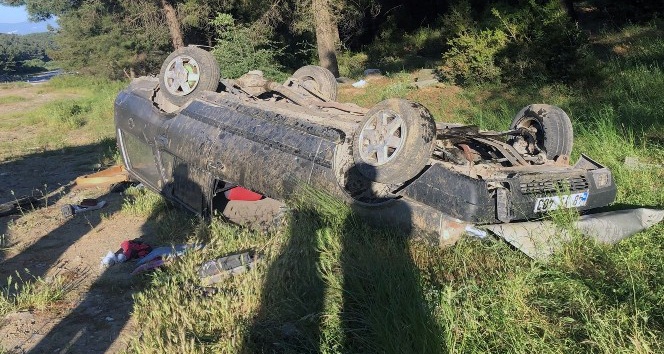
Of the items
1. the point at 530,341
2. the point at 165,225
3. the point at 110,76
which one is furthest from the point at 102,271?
the point at 110,76

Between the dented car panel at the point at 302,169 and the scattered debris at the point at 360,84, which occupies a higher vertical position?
the dented car panel at the point at 302,169

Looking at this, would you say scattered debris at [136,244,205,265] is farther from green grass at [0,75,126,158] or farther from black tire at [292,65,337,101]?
green grass at [0,75,126,158]

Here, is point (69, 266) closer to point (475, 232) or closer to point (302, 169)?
point (302, 169)

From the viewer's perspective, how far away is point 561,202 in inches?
147

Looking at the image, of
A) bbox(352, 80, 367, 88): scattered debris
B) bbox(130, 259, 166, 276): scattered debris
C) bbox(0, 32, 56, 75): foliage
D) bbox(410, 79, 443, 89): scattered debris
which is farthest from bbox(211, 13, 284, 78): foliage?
bbox(0, 32, 56, 75): foliage

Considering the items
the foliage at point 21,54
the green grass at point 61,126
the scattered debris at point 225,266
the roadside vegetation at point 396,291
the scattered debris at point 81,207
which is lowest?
the foliage at point 21,54

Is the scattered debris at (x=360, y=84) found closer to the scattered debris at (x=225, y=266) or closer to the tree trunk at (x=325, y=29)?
the tree trunk at (x=325, y=29)

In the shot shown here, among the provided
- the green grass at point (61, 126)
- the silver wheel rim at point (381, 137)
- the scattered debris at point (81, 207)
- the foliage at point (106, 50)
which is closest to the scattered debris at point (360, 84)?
the green grass at point (61, 126)

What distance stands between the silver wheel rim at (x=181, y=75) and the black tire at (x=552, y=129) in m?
3.35

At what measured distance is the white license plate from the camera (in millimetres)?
3652

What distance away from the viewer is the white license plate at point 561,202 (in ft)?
12.0

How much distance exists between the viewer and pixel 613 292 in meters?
3.00

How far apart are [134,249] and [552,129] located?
3.72 meters

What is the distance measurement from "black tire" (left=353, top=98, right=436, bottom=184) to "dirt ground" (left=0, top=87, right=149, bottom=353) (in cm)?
190
